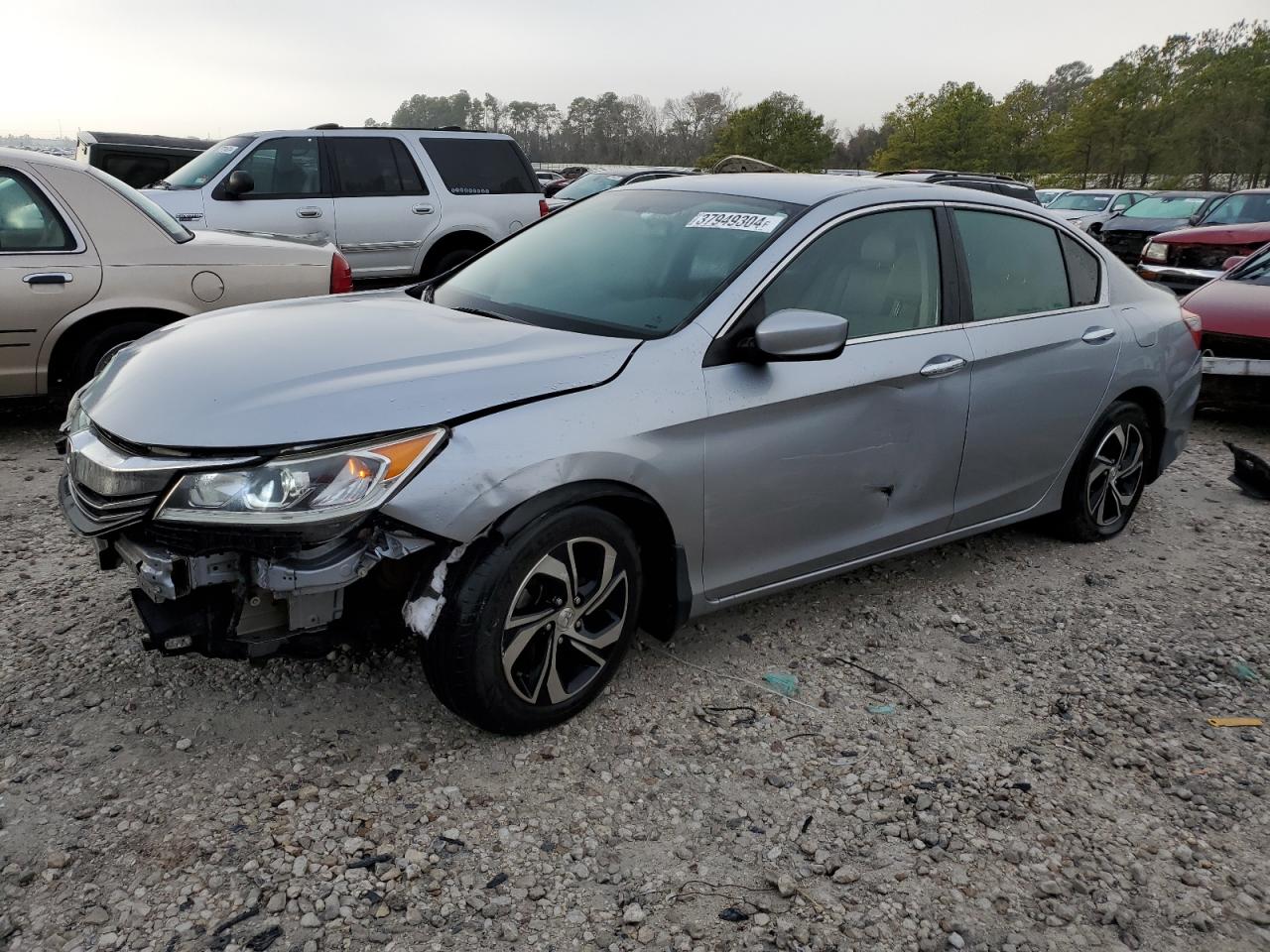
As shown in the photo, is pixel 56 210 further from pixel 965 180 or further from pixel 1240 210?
pixel 1240 210

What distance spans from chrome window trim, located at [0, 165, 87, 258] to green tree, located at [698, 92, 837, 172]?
6481 centimetres

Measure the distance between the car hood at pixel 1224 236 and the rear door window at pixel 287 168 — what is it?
29.0ft

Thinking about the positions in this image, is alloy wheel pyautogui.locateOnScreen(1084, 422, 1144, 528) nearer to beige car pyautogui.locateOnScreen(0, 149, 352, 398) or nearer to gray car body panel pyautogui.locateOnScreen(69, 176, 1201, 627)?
gray car body panel pyautogui.locateOnScreen(69, 176, 1201, 627)

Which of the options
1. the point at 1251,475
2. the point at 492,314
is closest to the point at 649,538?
the point at 492,314

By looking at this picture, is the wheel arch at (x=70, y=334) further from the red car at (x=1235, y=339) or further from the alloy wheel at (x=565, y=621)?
the red car at (x=1235, y=339)

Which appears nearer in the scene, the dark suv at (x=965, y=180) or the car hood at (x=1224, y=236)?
the dark suv at (x=965, y=180)


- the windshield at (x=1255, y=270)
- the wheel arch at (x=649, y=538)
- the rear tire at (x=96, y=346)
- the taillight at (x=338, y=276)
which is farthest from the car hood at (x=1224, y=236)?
the rear tire at (x=96, y=346)

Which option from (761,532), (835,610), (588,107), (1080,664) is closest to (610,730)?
(761,532)

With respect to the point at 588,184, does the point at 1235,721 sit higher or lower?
lower

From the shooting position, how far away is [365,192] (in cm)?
914

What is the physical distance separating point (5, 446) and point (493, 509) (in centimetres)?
431

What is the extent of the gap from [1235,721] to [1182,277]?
28.2 ft

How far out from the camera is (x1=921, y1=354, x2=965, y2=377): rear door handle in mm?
3623

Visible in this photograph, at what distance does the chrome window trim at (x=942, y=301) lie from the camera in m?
3.25
